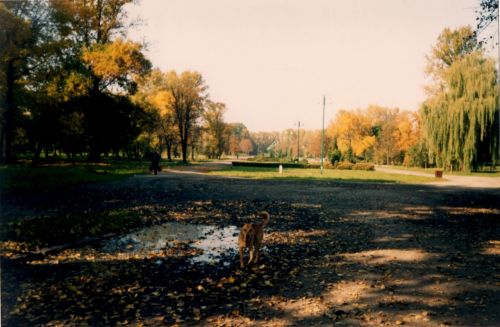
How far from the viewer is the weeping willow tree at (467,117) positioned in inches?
1048

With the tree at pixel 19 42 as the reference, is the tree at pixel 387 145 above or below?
below

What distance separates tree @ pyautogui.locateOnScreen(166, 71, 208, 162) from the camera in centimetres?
5491

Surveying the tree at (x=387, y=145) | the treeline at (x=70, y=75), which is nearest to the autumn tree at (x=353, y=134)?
the tree at (x=387, y=145)

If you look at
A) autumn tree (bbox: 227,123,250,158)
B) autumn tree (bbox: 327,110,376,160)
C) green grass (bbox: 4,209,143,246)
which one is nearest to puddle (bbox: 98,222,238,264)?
green grass (bbox: 4,209,143,246)

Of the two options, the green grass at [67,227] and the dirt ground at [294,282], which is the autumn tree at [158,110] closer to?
the green grass at [67,227]

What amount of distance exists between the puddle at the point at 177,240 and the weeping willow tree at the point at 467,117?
81.4 ft

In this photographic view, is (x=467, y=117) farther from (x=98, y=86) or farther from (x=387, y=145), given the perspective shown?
(x=387, y=145)

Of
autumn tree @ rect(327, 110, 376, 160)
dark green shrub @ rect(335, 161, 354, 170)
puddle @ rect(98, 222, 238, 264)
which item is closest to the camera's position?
puddle @ rect(98, 222, 238, 264)

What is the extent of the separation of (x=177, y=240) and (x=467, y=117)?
27.3 metres

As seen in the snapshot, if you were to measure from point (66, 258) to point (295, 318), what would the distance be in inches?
195

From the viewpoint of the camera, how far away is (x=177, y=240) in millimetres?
8664

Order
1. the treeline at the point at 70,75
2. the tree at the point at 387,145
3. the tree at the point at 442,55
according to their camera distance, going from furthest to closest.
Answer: the tree at the point at 387,145, the tree at the point at 442,55, the treeline at the point at 70,75

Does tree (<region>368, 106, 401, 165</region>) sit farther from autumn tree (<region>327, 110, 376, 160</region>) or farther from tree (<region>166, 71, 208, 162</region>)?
tree (<region>166, 71, 208, 162</region>)

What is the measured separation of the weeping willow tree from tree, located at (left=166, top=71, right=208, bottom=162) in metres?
36.5
